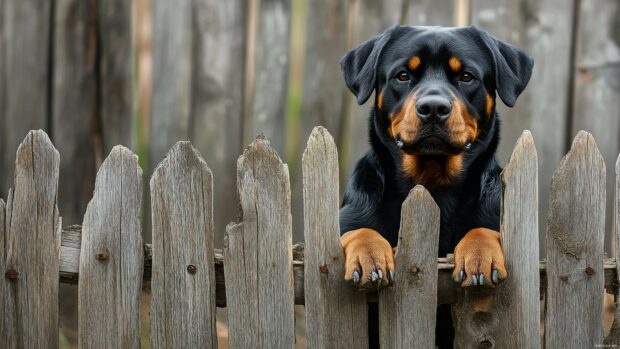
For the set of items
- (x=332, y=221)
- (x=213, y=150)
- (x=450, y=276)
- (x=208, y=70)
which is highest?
(x=208, y=70)

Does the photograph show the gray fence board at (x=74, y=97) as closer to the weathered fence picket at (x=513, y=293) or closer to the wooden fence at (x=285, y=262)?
the wooden fence at (x=285, y=262)

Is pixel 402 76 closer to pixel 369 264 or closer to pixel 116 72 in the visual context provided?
pixel 369 264

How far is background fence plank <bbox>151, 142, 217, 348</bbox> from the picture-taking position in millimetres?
3182

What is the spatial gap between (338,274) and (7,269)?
3.79ft

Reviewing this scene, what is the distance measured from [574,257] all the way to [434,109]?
0.77 metres

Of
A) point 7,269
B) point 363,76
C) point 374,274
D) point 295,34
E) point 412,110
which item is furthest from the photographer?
point 295,34

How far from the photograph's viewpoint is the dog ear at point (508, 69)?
3.93 metres

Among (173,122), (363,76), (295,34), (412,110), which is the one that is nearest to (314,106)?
(295,34)

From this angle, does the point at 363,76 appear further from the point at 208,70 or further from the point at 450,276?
the point at 208,70

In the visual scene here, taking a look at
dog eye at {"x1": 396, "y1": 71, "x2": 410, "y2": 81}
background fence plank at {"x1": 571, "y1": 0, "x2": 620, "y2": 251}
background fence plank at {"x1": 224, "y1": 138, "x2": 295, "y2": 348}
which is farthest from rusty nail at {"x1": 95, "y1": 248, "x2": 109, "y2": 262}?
background fence plank at {"x1": 571, "y1": 0, "x2": 620, "y2": 251}

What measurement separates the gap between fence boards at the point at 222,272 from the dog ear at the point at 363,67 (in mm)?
1003

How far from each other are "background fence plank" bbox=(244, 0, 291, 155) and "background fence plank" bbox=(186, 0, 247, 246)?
0.08 meters

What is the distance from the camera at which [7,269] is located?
3273 mm

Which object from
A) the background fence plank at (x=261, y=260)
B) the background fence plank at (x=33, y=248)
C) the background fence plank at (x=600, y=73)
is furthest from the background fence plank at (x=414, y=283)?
the background fence plank at (x=600, y=73)
